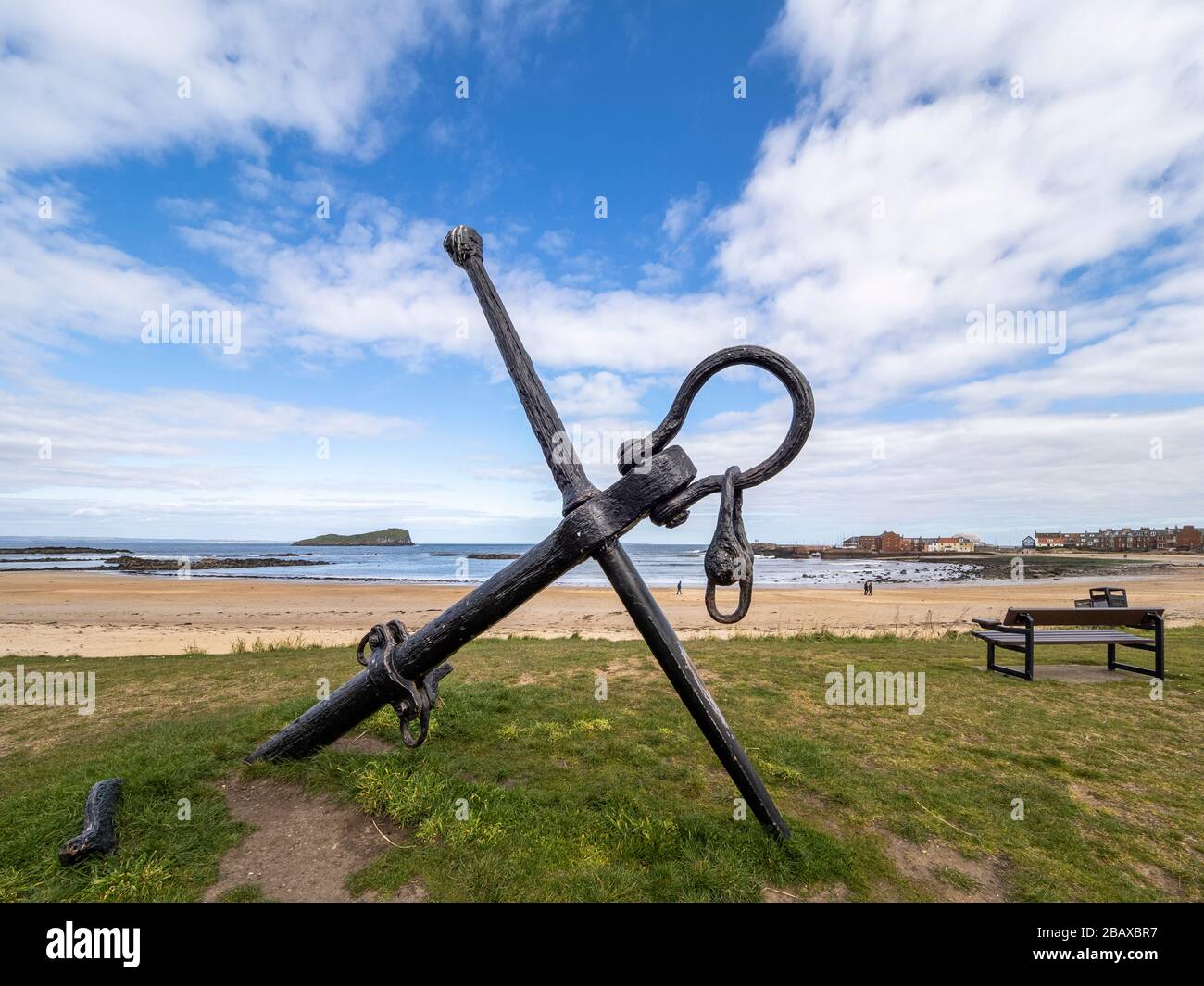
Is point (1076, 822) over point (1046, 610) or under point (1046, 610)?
under

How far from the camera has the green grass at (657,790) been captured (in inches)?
117

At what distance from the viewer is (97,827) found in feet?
9.91

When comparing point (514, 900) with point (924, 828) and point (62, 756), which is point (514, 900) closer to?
point (924, 828)

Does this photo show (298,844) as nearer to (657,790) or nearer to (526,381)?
(657,790)

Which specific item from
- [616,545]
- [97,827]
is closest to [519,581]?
[616,545]

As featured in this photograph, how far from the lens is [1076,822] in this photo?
3664mm

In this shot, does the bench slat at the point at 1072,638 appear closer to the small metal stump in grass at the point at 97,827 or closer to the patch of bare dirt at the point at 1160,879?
the patch of bare dirt at the point at 1160,879

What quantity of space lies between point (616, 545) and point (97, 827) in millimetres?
3245

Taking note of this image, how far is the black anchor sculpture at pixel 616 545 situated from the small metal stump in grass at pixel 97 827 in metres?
1.23

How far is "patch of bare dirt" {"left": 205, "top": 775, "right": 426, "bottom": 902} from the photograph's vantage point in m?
2.88

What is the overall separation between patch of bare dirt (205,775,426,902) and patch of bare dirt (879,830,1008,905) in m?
2.75
